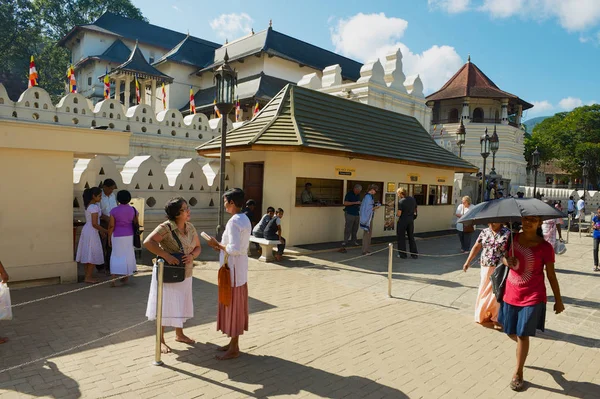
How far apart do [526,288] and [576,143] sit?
182 ft

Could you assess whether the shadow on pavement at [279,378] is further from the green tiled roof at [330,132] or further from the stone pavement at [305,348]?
the green tiled roof at [330,132]

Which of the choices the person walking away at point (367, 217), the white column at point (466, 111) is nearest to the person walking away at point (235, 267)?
the person walking away at point (367, 217)

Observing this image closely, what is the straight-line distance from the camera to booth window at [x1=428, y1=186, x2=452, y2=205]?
1559 cm

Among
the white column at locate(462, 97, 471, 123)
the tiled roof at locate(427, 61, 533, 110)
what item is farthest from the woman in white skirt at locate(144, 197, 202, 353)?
the tiled roof at locate(427, 61, 533, 110)

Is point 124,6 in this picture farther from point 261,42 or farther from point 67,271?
point 67,271

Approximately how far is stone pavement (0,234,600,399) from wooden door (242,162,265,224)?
3948mm

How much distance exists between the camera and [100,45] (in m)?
46.8

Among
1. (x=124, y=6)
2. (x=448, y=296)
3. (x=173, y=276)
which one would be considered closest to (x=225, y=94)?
(x=173, y=276)

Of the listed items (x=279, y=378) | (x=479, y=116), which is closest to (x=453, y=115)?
(x=479, y=116)

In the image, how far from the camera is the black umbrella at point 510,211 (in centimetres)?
419

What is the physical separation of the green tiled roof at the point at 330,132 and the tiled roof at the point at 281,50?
1876 cm

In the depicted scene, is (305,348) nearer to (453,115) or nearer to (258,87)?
(258,87)

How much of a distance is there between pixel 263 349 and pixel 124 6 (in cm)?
6861

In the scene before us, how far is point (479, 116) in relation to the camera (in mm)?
46219
